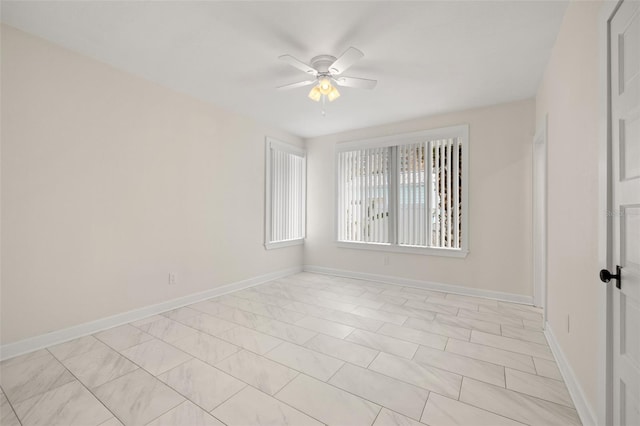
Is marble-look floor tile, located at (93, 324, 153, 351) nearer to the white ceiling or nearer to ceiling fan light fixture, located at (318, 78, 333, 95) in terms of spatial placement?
the white ceiling

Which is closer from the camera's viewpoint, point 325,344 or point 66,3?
point 66,3

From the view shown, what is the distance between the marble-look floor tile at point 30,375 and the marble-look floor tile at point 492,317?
379 centimetres

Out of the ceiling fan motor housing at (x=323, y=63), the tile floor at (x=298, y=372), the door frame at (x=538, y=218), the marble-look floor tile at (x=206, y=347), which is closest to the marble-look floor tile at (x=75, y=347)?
the tile floor at (x=298, y=372)

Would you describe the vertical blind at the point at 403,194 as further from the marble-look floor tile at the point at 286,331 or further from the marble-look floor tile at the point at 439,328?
the marble-look floor tile at the point at 286,331

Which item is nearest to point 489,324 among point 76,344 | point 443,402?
point 443,402

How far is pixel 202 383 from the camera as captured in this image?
201 cm

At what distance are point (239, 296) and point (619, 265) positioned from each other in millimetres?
3879

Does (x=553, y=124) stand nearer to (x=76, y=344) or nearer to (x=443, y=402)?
(x=443, y=402)

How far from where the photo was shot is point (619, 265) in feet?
4.23

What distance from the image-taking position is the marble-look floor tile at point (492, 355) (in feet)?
7.41

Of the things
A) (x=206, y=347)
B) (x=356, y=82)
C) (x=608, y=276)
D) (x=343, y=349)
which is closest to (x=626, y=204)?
(x=608, y=276)

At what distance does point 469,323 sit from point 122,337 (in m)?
3.58

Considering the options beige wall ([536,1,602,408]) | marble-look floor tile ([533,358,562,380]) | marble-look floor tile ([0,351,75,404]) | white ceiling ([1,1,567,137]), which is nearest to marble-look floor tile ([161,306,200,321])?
marble-look floor tile ([0,351,75,404])

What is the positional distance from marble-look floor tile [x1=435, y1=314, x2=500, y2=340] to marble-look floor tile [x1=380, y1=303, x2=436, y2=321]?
0.10 meters
